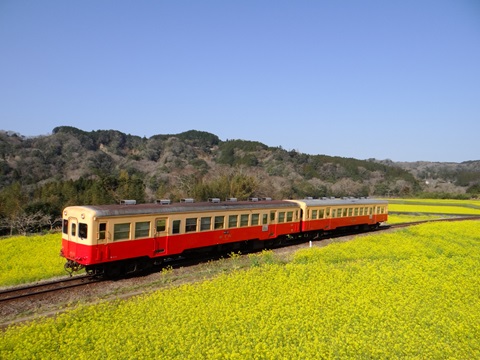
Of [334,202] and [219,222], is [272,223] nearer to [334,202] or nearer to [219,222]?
[219,222]

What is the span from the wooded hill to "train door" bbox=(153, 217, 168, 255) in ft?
67.5

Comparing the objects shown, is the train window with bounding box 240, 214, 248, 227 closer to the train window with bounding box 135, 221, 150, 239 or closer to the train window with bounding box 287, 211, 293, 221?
the train window with bounding box 287, 211, 293, 221

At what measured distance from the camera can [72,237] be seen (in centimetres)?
1471

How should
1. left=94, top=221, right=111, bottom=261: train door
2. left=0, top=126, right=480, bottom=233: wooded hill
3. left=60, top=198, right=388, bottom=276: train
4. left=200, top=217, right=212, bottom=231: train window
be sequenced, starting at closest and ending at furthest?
left=94, top=221, right=111, bottom=261: train door < left=60, top=198, right=388, bottom=276: train < left=200, top=217, right=212, bottom=231: train window < left=0, top=126, right=480, bottom=233: wooded hill

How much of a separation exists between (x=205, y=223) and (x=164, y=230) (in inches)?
90.5

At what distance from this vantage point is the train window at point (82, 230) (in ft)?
46.1

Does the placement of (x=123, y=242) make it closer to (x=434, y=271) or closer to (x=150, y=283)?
(x=150, y=283)

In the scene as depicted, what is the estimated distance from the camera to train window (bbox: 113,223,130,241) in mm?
14461

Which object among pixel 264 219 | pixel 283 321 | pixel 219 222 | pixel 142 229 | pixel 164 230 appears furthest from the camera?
pixel 264 219

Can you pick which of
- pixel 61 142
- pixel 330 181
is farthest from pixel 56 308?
pixel 330 181

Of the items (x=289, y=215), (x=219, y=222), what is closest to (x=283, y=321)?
(x=219, y=222)

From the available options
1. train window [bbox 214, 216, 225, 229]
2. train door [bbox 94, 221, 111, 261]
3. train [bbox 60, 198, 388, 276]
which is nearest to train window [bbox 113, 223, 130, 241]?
train [bbox 60, 198, 388, 276]

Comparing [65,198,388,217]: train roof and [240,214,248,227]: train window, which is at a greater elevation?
[65,198,388,217]: train roof

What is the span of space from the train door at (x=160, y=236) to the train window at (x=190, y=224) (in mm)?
1089
